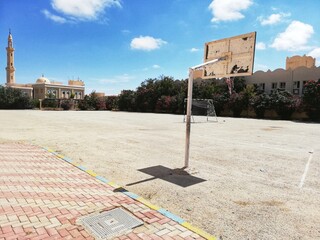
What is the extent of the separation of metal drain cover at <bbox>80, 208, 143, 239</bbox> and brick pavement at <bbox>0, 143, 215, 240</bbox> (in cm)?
10

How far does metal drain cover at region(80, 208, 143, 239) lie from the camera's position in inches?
119

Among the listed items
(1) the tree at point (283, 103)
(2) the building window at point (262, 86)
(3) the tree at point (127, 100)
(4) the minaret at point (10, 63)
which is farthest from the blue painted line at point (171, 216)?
(4) the minaret at point (10, 63)

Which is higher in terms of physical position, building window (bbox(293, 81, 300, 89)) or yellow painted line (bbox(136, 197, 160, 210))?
building window (bbox(293, 81, 300, 89))

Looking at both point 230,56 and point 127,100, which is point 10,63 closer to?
point 127,100

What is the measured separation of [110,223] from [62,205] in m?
0.92

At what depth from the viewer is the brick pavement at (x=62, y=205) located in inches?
117

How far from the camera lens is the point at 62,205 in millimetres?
3686

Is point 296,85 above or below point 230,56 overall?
above

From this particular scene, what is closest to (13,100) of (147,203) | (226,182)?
(226,182)

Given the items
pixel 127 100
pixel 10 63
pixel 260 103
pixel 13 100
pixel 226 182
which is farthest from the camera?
pixel 10 63

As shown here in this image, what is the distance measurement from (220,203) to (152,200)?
1102 mm

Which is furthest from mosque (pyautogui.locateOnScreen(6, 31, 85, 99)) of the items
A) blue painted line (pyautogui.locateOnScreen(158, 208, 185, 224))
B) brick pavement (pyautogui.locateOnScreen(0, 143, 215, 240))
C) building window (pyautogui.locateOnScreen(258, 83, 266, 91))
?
blue painted line (pyautogui.locateOnScreen(158, 208, 185, 224))

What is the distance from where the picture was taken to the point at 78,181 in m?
4.83

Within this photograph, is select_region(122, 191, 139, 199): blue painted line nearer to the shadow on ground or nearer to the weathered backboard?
the shadow on ground
